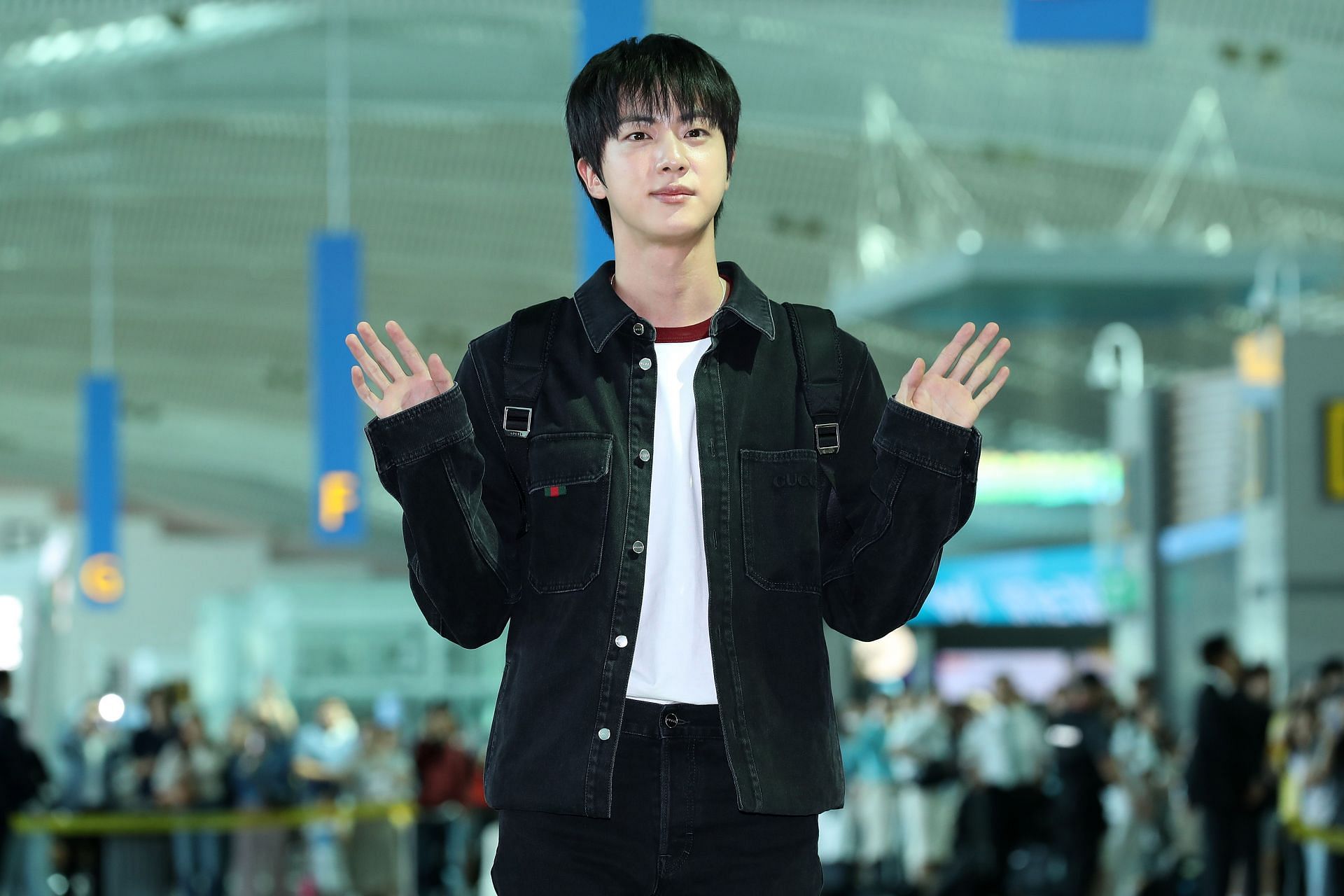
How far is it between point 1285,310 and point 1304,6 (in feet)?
14.5

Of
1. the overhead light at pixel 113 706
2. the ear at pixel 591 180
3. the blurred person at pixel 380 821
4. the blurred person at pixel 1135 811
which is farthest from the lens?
the overhead light at pixel 113 706

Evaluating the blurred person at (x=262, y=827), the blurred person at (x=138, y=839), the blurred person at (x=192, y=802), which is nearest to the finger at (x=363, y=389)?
the blurred person at (x=262, y=827)

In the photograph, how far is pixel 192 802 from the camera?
14.6 meters

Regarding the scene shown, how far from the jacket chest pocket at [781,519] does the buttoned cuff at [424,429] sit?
327 millimetres

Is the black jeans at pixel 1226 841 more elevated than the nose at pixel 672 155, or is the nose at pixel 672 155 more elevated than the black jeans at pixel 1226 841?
the nose at pixel 672 155

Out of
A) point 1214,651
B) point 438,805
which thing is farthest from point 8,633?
point 1214,651

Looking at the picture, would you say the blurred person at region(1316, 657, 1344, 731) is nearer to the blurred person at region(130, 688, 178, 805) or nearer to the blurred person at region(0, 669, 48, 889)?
the blurred person at region(0, 669, 48, 889)

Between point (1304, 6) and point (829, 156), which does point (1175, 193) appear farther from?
point (1304, 6)

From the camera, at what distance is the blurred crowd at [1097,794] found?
11125 millimetres

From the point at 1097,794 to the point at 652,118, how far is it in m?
11.1

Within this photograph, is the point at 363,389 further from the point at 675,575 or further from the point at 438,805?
the point at 438,805

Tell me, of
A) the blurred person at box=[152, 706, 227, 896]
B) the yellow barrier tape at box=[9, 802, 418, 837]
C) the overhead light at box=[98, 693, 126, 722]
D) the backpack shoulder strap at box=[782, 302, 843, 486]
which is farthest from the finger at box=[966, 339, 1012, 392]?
the overhead light at box=[98, 693, 126, 722]

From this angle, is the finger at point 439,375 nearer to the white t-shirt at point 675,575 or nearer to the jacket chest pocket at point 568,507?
the jacket chest pocket at point 568,507

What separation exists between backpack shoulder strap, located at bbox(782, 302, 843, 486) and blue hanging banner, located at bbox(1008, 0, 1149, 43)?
6.92 metres
